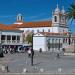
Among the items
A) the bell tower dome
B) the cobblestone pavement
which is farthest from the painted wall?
the cobblestone pavement

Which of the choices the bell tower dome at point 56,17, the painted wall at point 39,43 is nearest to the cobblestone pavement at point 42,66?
the painted wall at point 39,43

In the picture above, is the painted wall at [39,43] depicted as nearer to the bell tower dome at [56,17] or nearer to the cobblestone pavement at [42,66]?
the bell tower dome at [56,17]

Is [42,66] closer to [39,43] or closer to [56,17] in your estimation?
[39,43]

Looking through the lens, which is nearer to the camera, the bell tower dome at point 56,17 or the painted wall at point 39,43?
the painted wall at point 39,43

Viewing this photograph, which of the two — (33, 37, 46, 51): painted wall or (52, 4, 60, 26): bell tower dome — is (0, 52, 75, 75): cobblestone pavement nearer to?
(33, 37, 46, 51): painted wall

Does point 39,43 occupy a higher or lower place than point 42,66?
higher

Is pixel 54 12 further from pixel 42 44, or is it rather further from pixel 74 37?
pixel 42 44

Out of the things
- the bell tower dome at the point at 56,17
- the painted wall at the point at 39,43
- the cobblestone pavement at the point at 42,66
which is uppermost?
the bell tower dome at the point at 56,17

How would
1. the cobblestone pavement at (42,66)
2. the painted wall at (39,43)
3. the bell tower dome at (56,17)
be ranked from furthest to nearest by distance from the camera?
1. the bell tower dome at (56,17)
2. the painted wall at (39,43)
3. the cobblestone pavement at (42,66)

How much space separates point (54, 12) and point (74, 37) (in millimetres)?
20972

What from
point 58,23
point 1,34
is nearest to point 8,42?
point 1,34

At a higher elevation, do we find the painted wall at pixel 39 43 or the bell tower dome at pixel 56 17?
the bell tower dome at pixel 56 17

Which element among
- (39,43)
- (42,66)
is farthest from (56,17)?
(42,66)

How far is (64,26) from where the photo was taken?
188m
